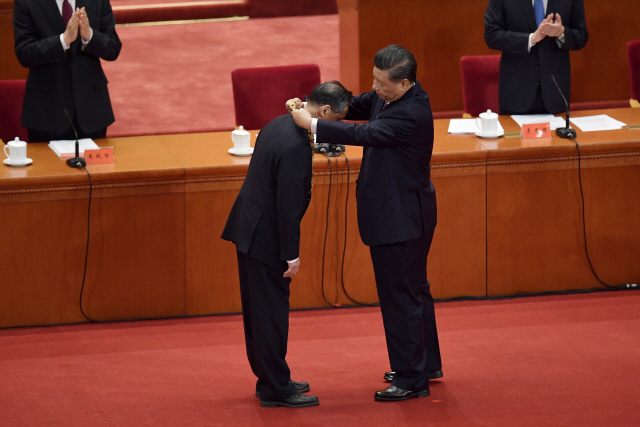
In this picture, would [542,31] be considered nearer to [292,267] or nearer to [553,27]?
[553,27]

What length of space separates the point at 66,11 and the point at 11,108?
2.28ft

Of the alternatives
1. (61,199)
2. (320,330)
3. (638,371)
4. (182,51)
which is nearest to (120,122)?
(182,51)

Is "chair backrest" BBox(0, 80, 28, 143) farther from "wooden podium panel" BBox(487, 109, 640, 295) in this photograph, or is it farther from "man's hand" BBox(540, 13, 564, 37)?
"man's hand" BBox(540, 13, 564, 37)

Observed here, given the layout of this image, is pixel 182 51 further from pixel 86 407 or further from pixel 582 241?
pixel 86 407

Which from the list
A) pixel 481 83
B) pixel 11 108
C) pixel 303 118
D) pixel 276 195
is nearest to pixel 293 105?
pixel 303 118

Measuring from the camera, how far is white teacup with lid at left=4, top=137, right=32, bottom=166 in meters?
3.92

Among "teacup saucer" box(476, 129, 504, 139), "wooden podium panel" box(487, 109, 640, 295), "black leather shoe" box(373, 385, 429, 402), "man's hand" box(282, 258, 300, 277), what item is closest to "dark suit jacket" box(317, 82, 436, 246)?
"man's hand" box(282, 258, 300, 277)

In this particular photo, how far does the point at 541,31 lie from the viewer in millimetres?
4582

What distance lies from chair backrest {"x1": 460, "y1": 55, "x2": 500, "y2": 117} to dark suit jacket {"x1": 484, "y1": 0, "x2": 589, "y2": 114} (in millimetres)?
389

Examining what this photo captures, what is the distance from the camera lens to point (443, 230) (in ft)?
13.5

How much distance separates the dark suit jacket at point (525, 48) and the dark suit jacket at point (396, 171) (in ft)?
5.76

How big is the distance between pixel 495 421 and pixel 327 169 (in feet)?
4.44

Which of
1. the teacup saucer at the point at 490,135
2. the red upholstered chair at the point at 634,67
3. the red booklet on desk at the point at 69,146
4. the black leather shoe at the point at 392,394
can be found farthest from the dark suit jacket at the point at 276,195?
the red upholstered chair at the point at 634,67

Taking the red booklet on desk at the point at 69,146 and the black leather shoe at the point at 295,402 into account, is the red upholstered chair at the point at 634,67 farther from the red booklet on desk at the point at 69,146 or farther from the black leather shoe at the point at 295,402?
the black leather shoe at the point at 295,402
